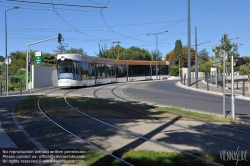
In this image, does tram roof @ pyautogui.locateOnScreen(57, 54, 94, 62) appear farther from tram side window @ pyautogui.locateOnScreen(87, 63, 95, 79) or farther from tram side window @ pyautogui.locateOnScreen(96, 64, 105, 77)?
tram side window @ pyautogui.locateOnScreen(96, 64, 105, 77)

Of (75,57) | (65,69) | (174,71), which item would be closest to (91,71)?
(75,57)

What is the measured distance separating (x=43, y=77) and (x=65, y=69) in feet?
34.8

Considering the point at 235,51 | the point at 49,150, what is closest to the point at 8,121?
the point at 49,150

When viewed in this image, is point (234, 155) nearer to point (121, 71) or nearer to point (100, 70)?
point (100, 70)

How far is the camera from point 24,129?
9.89 metres

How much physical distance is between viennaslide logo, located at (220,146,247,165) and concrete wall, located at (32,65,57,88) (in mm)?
29964

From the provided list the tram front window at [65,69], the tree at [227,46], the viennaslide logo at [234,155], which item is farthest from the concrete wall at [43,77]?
the viennaslide logo at [234,155]

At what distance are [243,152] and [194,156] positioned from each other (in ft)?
4.98

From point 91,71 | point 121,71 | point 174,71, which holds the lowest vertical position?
point 91,71

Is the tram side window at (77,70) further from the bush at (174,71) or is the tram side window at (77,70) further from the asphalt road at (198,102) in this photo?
the bush at (174,71)

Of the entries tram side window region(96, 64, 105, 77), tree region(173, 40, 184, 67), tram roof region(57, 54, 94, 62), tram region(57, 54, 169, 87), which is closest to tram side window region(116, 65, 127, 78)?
tram region(57, 54, 169, 87)

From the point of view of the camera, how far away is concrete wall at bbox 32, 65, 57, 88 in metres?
35.7

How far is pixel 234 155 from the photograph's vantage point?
7359 millimetres

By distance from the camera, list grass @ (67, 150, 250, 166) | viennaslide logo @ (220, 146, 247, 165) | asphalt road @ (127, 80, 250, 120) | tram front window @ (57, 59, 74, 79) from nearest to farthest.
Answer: grass @ (67, 150, 250, 166), viennaslide logo @ (220, 146, 247, 165), asphalt road @ (127, 80, 250, 120), tram front window @ (57, 59, 74, 79)
